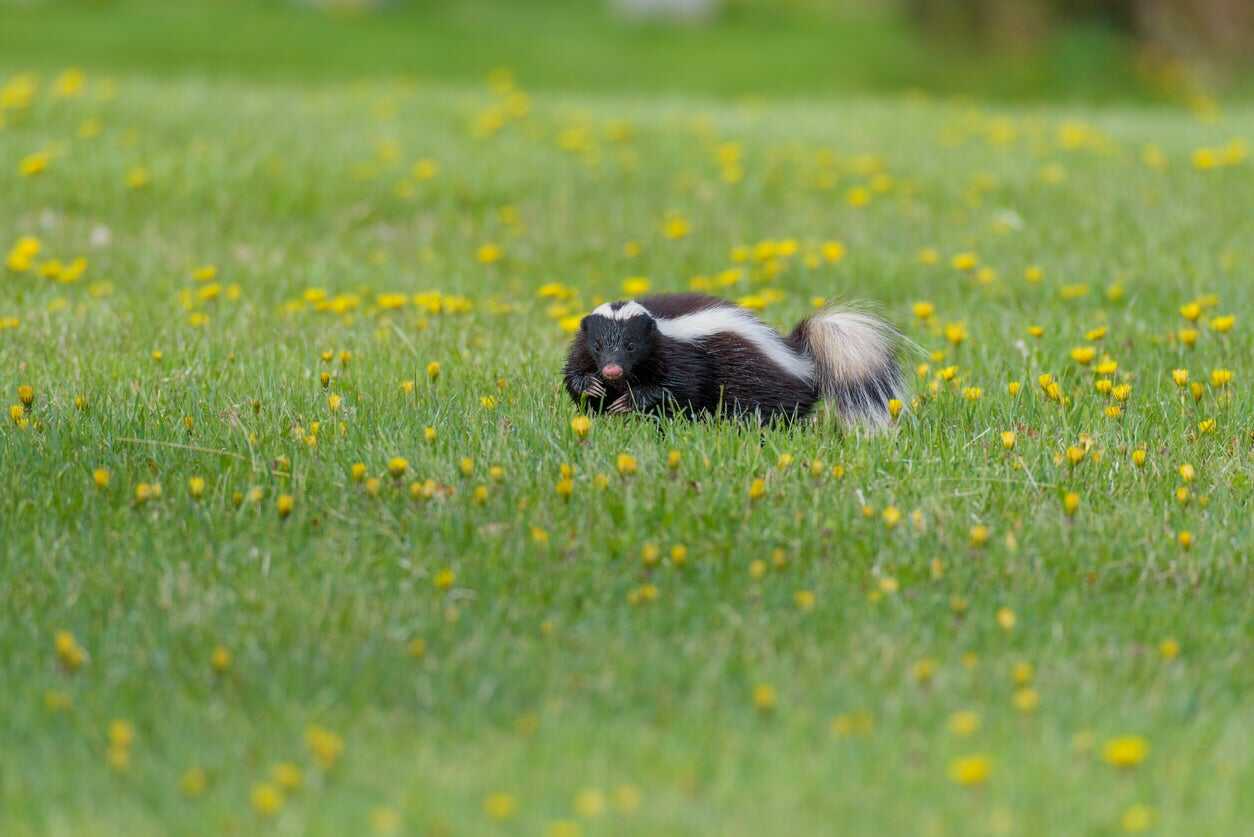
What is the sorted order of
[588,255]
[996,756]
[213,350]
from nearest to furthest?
[996,756] → [213,350] → [588,255]

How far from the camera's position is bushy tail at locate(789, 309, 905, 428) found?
A: 5168 mm

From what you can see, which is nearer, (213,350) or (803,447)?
(803,447)

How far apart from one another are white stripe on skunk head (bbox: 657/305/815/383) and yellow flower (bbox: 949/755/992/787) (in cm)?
229

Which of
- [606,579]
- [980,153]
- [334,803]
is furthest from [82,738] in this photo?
[980,153]

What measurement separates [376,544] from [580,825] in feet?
4.86

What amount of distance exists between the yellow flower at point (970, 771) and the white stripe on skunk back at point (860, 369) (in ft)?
6.76

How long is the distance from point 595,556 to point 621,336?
43.1 inches

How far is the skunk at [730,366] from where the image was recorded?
16.9ft

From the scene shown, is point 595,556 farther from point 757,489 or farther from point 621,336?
point 621,336

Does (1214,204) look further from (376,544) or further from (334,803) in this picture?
(334,803)

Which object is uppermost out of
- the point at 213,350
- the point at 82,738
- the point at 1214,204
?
the point at 1214,204

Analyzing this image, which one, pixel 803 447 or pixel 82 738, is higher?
pixel 803 447

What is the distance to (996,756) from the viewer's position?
128 inches

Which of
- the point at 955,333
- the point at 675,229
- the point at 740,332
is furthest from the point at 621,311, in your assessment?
the point at 675,229
